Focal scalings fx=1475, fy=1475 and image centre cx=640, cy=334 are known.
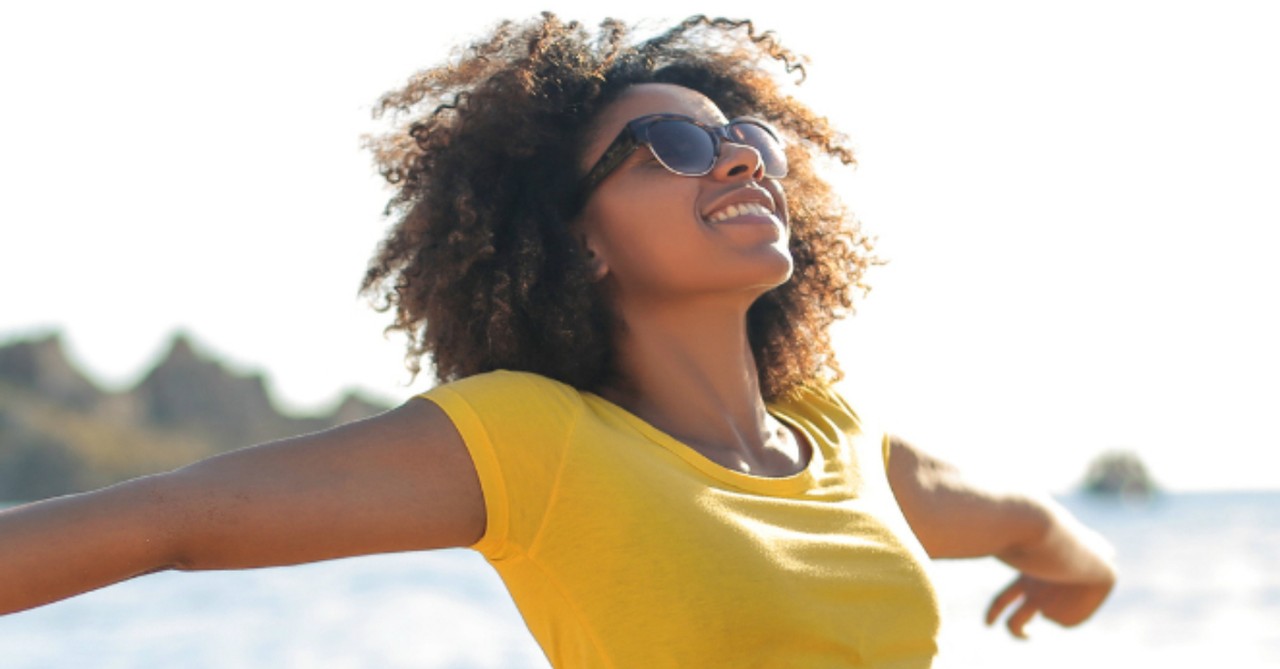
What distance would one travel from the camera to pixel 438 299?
113 inches

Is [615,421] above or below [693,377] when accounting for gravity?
below

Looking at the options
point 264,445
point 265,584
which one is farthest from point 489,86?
point 265,584

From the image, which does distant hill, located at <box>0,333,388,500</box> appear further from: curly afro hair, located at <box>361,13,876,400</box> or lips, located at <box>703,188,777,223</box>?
lips, located at <box>703,188,777,223</box>

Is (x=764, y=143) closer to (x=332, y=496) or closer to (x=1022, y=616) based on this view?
(x=332, y=496)

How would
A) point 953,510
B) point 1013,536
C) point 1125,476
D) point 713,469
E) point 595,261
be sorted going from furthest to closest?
point 1125,476 < point 1013,536 < point 953,510 < point 595,261 < point 713,469

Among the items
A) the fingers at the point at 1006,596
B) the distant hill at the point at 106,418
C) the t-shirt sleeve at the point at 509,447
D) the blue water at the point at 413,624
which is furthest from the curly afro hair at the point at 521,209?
the distant hill at the point at 106,418

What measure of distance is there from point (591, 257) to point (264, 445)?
2.88 ft

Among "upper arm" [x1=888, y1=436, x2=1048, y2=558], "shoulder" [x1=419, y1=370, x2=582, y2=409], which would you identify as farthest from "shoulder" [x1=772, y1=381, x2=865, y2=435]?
"shoulder" [x1=419, y1=370, x2=582, y2=409]

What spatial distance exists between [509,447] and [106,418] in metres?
87.3

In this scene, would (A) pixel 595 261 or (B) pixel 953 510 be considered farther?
(B) pixel 953 510

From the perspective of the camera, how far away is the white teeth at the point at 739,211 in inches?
108

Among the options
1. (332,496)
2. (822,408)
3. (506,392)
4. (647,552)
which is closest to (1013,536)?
(822,408)

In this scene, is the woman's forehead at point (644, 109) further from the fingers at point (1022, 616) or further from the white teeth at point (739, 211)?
the fingers at point (1022, 616)

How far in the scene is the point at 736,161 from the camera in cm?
278
